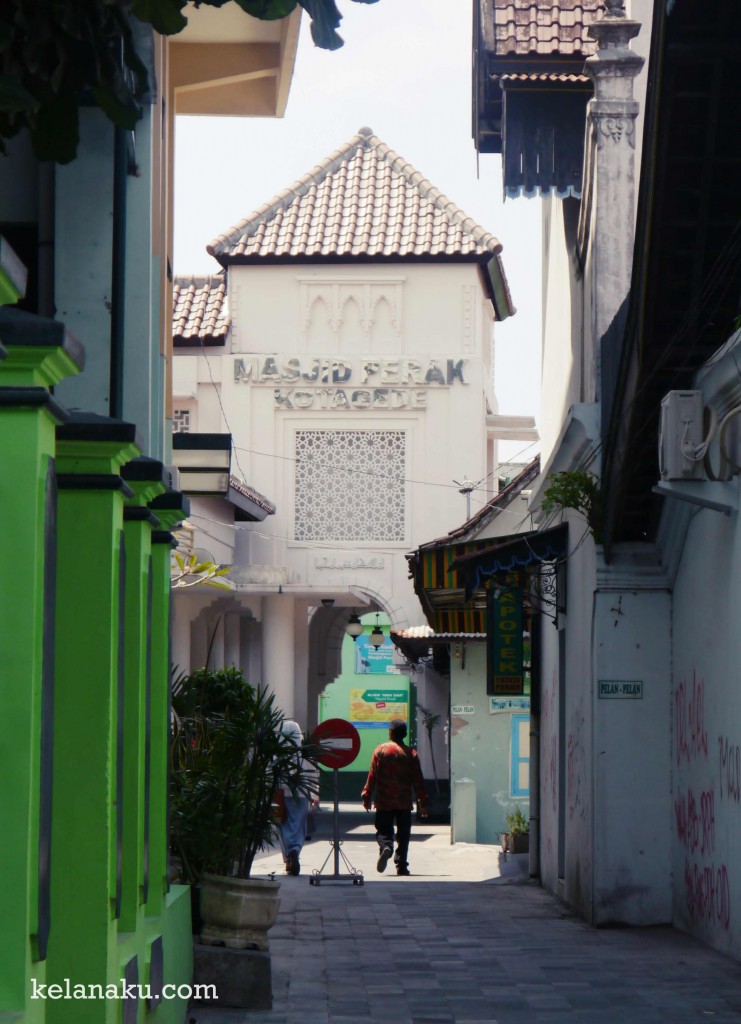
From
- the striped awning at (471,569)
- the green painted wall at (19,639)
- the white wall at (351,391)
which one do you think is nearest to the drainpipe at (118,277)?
the green painted wall at (19,639)

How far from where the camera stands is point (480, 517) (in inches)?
1019

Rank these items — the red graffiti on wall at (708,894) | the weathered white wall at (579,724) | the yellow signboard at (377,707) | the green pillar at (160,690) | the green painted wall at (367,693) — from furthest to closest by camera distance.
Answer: the yellow signboard at (377,707)
the green painted wall at (367,693)
the weathered white wall at (579,724)
the red graffiti on wall at (708,894)
the green pillar at (160,690)

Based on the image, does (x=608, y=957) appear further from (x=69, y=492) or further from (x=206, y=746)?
(x=69, y=492)

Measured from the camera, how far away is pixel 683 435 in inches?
409

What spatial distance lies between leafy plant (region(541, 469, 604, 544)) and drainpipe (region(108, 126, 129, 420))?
5076mm

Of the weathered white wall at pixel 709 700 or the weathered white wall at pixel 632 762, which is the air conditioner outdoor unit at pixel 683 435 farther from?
the weathered white wall at pixel 632 762

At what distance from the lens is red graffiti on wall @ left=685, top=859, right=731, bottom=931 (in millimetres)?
10758

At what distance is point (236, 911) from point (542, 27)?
32.6 ft

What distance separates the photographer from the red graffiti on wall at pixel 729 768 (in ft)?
33.9

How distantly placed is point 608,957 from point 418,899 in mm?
4994

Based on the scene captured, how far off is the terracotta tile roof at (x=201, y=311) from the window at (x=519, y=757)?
11.6m

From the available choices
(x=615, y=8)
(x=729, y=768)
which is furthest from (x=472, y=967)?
(x=615, y=8)

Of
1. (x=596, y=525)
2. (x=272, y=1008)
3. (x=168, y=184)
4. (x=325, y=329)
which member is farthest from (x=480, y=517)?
(x=272, y=1008)

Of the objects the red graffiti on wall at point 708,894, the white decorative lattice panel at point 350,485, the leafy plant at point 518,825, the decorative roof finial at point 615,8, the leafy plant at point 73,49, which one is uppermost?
the decorative roof finial at point 615,8
